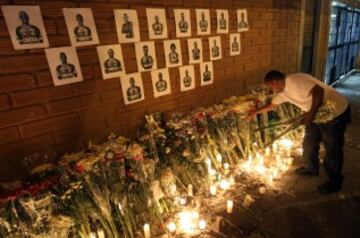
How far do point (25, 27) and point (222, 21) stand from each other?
9.64 feet

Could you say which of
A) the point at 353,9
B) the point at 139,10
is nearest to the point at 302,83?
the point at 139,10

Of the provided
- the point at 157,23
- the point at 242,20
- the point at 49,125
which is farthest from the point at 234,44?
the point at 49,125

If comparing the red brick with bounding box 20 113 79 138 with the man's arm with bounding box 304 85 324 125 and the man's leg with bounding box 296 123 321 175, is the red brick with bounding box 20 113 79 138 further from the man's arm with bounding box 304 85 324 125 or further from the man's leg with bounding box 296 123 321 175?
the man's leg with bounding box 296 123 321 175

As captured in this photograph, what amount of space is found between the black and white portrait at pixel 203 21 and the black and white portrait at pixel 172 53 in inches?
20.2

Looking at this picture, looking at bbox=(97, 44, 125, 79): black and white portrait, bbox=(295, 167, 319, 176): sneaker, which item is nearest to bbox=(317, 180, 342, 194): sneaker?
bbox=(295, 167, 319, 176): sneaker

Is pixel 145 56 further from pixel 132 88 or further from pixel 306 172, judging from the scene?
pixel 306 172

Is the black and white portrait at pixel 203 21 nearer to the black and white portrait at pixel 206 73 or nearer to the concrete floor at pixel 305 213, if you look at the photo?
the black and white portrait at pixel 206 73

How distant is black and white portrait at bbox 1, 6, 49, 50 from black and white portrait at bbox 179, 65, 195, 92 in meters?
1.86

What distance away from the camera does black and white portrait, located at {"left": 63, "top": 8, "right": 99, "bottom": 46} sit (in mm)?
2535

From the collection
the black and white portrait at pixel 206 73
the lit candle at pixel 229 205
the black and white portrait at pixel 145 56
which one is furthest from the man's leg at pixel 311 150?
the black and white portrait at pixel 145 56

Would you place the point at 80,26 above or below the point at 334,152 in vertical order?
above

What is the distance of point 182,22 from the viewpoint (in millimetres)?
3605

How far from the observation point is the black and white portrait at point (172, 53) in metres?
3.48

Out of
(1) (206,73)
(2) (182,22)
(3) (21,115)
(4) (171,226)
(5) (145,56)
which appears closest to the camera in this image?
(3) (21,115)
